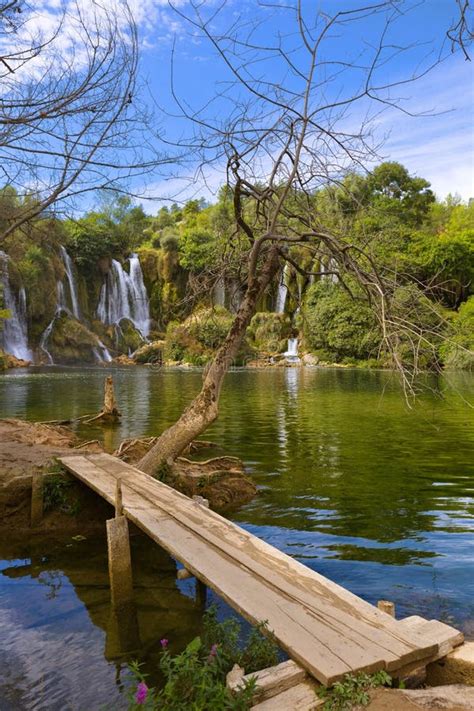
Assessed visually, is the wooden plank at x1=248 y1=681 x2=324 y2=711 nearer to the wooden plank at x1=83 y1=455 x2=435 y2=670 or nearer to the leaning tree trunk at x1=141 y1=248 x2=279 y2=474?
the wooden plank at x1=83 y1=455 x2=435 y2=670

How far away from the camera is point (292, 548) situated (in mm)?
7527

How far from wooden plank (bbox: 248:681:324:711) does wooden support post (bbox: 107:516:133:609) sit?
285 centimetres

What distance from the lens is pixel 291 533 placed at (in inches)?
320

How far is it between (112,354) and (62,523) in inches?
1710

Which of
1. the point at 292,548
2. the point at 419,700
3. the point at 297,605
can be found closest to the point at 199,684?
the point at 297,605

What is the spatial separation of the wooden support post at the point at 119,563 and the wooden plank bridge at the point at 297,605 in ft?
0.80

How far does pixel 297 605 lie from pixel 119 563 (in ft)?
7.49

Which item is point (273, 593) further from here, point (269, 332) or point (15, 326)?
point (269, 332)

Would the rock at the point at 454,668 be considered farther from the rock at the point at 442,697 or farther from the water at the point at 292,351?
the water at the point at 292,351

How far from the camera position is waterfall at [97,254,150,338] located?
2053 inches

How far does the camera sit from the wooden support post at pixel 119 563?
18.7ft

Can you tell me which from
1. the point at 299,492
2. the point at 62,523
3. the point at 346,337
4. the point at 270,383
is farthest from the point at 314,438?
the point at 346,337

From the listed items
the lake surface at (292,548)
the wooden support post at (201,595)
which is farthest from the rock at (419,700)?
the wooden support post at (201,595)

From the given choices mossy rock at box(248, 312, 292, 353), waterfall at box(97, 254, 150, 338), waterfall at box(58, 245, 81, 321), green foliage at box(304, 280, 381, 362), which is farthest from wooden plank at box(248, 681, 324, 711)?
waterfall at box(97, 254, 150, 338)
